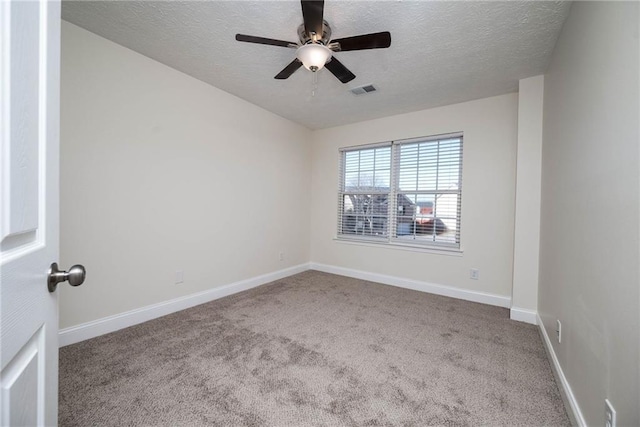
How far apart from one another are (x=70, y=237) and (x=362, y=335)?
8.33 ft

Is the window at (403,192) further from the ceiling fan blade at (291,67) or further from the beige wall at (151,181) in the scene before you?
the ceiling fan blade at (291,67)

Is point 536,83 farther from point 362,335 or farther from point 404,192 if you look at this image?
point 362,335

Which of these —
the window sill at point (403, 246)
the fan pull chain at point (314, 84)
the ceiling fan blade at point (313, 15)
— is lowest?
the window sill at point (403, 246)

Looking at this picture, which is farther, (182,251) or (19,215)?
(182,251)

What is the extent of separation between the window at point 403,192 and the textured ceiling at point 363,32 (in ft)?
2.53

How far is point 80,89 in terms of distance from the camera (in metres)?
2.08

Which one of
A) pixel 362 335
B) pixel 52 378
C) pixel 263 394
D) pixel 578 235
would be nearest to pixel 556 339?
pixel 578 235

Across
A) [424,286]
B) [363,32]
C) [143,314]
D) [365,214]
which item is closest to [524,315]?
[424,286]

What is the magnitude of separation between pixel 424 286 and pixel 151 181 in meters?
3.53

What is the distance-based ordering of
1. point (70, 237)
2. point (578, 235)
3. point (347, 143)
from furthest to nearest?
point (347, 143) → point (70, 237) → point (578, 235)

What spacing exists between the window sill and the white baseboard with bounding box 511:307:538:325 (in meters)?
0.85

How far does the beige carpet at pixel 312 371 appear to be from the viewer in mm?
1446

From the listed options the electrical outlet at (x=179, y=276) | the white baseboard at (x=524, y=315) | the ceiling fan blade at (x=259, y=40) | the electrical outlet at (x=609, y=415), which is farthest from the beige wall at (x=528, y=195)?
the electrical outlet at (x=179, y=276)

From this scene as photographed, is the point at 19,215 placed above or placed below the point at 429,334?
above
